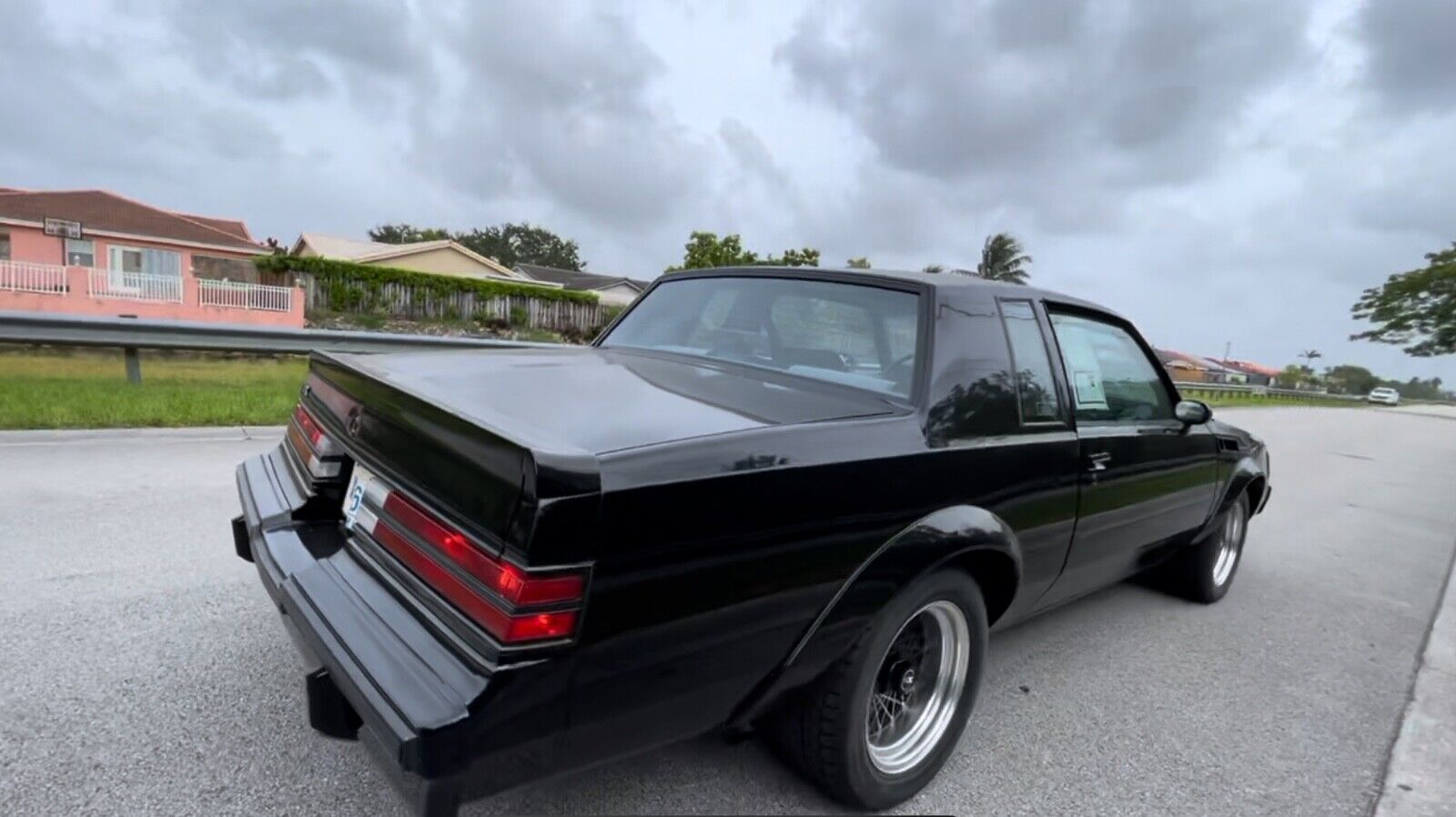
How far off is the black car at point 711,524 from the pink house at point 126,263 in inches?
541

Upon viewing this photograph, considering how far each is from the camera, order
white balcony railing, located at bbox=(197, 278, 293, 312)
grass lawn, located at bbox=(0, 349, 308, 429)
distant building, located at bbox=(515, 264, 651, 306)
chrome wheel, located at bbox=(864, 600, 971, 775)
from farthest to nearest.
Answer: distant building, located at bbox=(515, 264, 651, 306) < white balcony railing, located at bbox=(197, 278, 293, 312) < grass lawn, located at bbox=(0, 349, 308, 429) < chrome wheel, located at bbox=(864, 600, 971, 775)

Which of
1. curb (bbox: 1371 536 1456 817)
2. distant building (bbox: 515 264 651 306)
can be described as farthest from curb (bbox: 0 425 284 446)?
distant building (bbox: 515 264 651 306)

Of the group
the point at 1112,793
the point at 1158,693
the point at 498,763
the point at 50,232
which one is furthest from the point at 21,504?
the point at 50,232

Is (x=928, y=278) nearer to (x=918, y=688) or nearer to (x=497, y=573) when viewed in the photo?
(x=918, y=688)

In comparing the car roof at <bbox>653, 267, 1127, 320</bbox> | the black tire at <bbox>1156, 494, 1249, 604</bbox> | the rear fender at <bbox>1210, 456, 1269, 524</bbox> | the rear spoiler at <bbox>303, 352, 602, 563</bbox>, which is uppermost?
the car roof at <bbox>653, 267, 1127, 320</bbox>

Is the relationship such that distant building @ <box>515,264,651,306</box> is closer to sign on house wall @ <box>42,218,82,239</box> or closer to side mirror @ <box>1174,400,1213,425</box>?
sign on house wall @ <box>42,218,82,239</box>

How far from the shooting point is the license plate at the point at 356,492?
2.04 m

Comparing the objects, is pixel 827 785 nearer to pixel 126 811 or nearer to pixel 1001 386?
pixel 1001 386

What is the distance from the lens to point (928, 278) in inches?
104

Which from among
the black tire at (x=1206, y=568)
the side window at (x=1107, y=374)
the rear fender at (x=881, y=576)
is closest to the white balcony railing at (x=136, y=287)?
the side window at (x=1107, y=374)

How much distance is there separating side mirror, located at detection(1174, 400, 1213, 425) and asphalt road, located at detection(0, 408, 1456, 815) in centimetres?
105

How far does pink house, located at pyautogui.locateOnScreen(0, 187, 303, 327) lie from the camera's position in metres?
18.9

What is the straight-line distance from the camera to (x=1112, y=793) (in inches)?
92.0

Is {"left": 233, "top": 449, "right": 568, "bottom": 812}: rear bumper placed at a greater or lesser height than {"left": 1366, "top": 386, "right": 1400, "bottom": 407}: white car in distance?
greater
